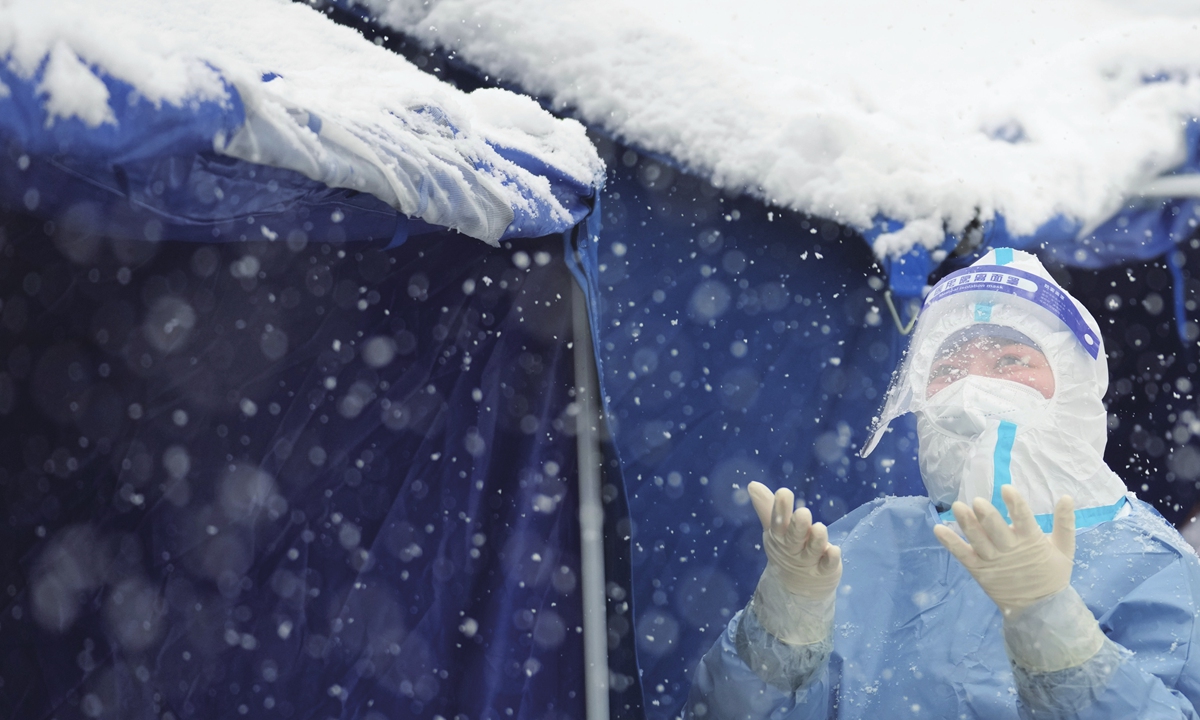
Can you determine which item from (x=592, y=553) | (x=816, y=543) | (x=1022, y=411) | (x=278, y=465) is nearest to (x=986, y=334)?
(x=1022, y=411)

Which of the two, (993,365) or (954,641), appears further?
(993,365)

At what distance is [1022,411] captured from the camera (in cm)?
162

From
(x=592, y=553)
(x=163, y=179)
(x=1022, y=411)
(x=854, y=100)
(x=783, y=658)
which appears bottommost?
(x=592, y=553)

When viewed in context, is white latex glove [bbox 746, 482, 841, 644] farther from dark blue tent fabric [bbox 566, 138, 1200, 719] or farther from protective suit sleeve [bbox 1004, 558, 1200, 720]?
dark blue tent fabric [bbox 566, 138, 1200, 719]

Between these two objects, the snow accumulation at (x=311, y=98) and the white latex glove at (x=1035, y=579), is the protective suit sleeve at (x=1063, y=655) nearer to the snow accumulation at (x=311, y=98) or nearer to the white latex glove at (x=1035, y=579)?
the white latex glove at (x=1035, y=579)

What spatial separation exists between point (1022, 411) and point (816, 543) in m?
0.55

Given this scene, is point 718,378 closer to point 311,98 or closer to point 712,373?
point 712,373

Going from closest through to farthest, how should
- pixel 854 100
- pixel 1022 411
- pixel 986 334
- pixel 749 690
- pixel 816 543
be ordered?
pixel 816 543
pixel 749 690
pixel 1022 411
pixel 986 334
pixel 854 100

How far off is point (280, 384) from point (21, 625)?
0.57 metres

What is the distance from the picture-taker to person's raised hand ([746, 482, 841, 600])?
1385mm

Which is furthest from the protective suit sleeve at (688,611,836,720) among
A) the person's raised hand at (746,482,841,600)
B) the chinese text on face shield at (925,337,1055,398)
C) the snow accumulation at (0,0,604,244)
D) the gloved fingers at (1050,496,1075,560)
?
the snow accumulation at (0,0,604,244)

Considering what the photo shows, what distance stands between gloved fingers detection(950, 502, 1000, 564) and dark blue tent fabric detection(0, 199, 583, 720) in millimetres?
779

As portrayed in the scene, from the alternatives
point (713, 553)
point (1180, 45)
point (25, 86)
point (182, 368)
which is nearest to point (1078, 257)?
point (1180, 45)

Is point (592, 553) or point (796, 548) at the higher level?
point (796, 548)
